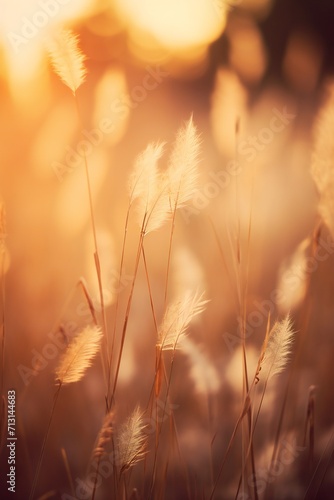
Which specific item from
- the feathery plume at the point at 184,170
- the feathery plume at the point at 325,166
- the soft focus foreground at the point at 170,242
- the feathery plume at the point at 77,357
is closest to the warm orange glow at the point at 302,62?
the soft focus foreground at the point at 170,242

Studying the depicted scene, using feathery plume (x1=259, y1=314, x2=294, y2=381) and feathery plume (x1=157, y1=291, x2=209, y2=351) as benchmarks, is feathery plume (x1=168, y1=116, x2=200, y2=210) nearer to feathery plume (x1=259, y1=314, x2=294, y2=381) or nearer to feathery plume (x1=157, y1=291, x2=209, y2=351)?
feathery plume (x1=157, y1=291, x2=209, y2=351)

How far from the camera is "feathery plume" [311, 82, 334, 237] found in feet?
3.47

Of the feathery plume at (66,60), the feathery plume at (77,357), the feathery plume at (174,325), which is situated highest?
the feathery plume at (66,60)

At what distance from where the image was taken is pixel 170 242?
1055 millimetres

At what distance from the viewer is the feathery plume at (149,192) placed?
0.97 meters

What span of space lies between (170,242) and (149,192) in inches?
5.5

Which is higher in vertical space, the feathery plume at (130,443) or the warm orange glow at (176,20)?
the warm orange glow at (176,20)

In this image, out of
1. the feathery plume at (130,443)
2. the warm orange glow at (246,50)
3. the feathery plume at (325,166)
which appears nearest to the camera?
the feathery plume at (130,443)

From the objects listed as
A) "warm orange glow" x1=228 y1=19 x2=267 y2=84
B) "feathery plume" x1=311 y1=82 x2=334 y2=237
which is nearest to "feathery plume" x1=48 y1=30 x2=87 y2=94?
"warm orange glow" x1=228 y1=19 x2=267 y2=84

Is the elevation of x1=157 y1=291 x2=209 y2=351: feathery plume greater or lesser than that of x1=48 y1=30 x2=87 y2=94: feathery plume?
lesser

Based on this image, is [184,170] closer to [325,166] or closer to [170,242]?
[170,242]

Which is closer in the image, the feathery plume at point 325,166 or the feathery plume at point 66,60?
the feathery plume at point 66,60

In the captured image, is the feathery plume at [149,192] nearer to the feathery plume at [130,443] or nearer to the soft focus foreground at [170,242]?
the soft focus foreground at [170,242]

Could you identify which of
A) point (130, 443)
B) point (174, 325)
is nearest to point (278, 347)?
point (174, 325)
